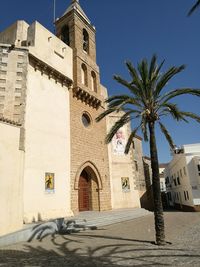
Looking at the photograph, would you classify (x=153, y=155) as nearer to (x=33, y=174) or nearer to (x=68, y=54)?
(x=33, y=174)

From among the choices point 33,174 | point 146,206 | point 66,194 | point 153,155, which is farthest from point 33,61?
point 146,206

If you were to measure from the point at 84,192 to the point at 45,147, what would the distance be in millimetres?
6720

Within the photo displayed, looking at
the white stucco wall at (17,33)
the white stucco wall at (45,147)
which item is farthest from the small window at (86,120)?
the white stucco wall at (17,33)

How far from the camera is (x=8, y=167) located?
11.9 metres

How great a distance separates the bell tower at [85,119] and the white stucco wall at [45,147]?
3.58 feet

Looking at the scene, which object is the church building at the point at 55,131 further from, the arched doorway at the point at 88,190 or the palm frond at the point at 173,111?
the palm frond at the point at 173,111

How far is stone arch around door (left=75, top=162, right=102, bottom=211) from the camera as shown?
69.6ft

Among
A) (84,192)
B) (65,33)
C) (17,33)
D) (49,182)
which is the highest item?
(65,33)

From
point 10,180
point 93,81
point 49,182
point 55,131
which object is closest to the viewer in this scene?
point 10,180

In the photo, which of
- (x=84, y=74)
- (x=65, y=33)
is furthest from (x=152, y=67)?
(x=65, y=33)

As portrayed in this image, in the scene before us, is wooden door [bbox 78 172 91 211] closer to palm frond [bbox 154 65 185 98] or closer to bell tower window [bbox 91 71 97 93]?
bell tower window [bbox 91 71 97 93]

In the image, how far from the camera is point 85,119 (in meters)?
22.9

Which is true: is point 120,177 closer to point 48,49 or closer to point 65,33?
point 48,49

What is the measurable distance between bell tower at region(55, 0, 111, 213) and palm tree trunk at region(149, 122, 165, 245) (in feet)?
28.9
